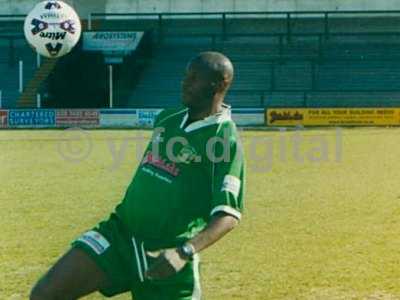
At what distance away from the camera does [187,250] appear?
408 centimetres

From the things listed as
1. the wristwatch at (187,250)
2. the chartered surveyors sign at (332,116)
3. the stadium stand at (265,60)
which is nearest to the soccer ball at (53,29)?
the chartered surveyors sign at (332,116)

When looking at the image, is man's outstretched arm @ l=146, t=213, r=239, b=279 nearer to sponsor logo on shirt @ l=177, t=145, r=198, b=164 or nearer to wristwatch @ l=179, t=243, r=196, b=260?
wristwatch @ l=179, t=243, r=196, b=260

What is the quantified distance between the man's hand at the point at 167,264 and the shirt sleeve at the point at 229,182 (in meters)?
0.30

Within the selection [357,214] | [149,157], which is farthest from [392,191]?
[149,157]

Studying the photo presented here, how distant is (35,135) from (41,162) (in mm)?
9860

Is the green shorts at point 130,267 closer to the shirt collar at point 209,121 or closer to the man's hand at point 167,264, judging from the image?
the man's hand at point 167,264

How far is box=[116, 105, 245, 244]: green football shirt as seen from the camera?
4.38 metres

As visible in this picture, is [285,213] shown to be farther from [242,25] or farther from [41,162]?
[242,25]

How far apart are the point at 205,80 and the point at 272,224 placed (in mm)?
6005

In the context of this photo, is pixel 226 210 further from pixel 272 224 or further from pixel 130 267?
pixel 272 224

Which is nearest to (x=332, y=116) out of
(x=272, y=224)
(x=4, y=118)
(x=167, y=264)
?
(x=4, y=118)

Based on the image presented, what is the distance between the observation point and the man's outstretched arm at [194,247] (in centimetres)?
404

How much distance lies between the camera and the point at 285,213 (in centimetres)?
1112

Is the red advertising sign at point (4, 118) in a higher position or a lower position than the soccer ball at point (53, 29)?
lower
